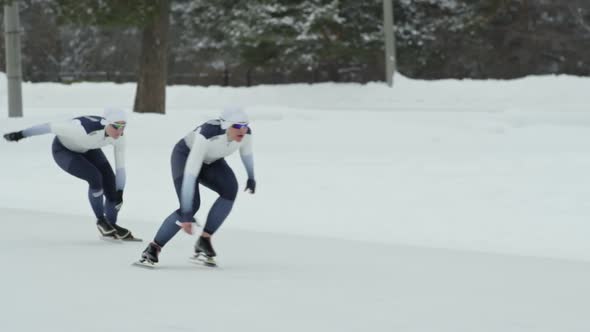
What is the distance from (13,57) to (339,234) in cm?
1337

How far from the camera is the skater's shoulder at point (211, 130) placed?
27.4 feet

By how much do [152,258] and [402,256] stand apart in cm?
231

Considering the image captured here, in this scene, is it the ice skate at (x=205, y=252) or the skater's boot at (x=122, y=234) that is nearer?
the ice skate at (x=205, y=252)

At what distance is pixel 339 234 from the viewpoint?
1148cm

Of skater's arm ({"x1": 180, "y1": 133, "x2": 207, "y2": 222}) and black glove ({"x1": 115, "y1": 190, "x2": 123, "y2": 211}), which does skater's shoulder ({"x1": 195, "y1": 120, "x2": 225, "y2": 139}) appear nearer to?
skater's arm ({"x1": 180, "y1": 133, "x2": 207, "y2": 222})

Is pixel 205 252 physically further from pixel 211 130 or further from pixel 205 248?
pixel 211 130

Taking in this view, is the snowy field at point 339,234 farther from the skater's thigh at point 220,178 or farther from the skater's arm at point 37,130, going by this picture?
the skater's arm at point 37,130

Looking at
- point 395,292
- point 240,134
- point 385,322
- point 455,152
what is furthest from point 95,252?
point 455,152

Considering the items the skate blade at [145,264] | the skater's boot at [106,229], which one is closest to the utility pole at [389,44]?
the skater's boot at [106,229]

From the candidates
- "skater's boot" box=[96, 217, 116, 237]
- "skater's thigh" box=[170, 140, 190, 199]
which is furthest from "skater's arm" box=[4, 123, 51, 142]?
"skater's thigh" box=[170, 140, 190, 199]

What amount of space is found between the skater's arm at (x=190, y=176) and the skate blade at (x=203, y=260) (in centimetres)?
63

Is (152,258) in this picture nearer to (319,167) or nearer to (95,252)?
(95,252)

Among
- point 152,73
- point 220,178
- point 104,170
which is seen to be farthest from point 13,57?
point 220,178

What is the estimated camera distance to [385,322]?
659 centimetres
